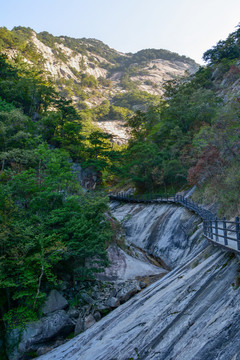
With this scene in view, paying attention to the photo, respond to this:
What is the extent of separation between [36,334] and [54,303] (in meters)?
1.66

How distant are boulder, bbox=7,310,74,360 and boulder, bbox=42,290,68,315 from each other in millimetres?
397

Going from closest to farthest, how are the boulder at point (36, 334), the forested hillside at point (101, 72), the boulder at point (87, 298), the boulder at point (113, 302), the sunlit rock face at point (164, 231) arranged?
the boulder at point (36, 334)
the boulder at point (113, 302)
the boulder at point (87, 298)
the sunlit rock face at point (164, 231)
the forested hillside at point (101, 72)

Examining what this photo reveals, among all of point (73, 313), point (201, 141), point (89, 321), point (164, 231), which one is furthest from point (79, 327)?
point (201, 141)

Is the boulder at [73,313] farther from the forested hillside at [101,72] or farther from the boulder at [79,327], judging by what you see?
the forested hillside at [101,72]

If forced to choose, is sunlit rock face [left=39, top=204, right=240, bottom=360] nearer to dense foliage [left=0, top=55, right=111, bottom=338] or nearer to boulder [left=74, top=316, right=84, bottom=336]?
boulder [left=74, top=316, right=84, bottom=336]

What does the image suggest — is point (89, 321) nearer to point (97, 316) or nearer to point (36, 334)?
point (97, 316)

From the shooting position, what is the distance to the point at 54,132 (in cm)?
3244

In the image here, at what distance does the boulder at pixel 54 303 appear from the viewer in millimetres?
11867

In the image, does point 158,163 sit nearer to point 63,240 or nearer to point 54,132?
point 54,132

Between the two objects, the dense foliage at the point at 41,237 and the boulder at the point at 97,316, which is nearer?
the boulder at the point at 97,316

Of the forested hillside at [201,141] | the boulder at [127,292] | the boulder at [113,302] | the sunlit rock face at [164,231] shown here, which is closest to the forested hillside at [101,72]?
the forested hillside at [201,141]

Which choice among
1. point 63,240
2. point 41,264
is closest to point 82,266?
point 63,240

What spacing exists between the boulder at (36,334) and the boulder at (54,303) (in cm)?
40

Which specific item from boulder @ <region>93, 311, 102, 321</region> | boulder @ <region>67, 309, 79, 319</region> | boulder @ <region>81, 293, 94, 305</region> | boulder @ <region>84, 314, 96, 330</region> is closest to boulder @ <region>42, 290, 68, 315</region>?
boulder @ <region>67, 309, 79, 319</region>
